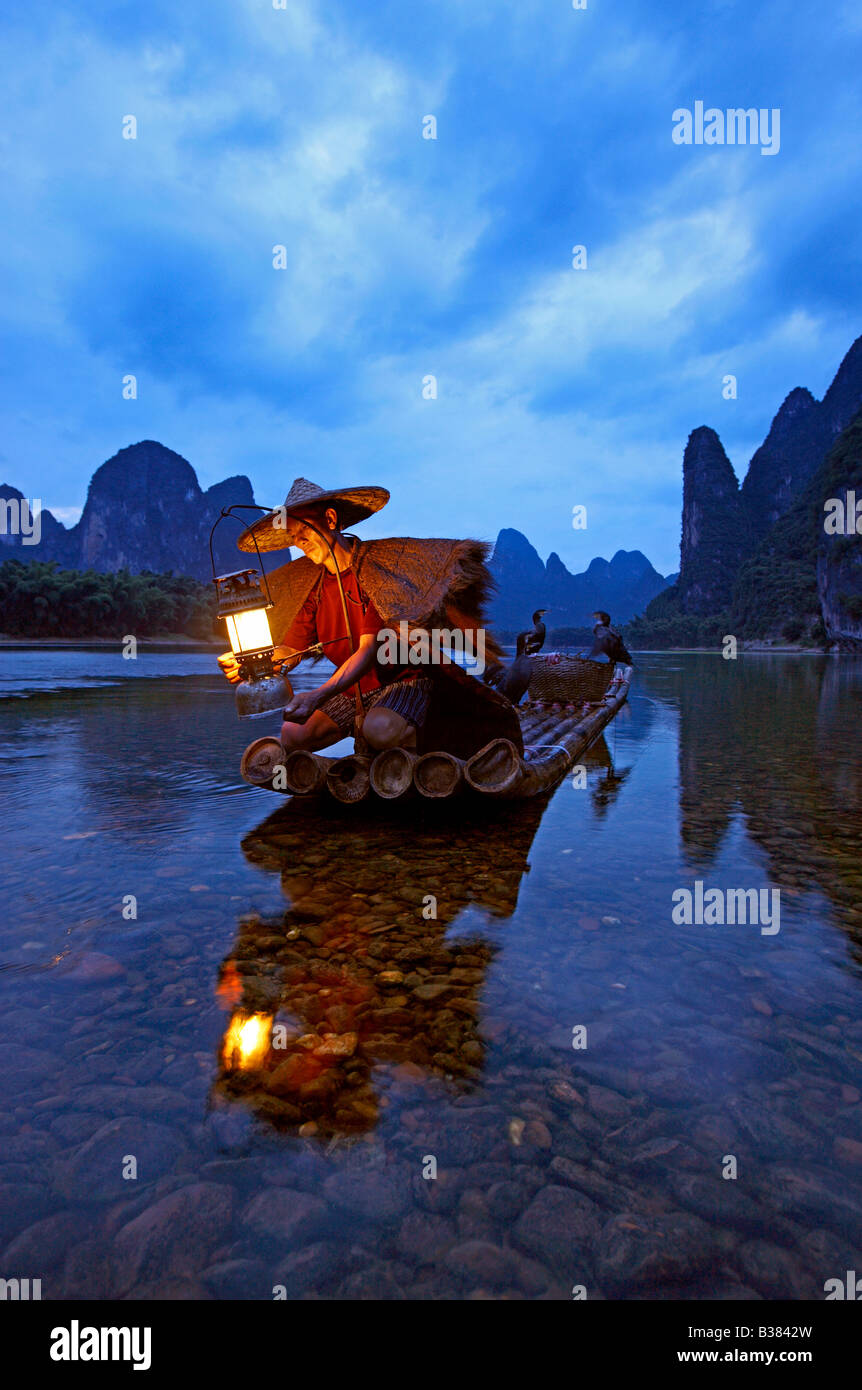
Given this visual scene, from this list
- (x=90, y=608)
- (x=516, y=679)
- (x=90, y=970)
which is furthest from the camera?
(x=90, y=608)

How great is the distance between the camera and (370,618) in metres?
4.10

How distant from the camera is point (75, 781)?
221 inches

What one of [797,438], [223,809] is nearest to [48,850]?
[223,809]

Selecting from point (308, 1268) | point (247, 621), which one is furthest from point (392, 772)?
point (308, 1268)

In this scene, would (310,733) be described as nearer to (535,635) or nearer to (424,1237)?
(424,1237)

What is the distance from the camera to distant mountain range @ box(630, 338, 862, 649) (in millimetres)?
60031

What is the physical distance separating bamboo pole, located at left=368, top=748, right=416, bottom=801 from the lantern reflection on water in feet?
6.44

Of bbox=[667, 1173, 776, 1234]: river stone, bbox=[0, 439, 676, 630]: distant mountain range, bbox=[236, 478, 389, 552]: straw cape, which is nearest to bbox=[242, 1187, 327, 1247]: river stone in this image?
bbox=[667, 1173, 776, 1234]: river stone

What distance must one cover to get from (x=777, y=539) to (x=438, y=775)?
102686mm

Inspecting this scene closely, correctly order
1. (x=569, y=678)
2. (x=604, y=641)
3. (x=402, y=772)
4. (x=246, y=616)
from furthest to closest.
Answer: (x=604, y=641) → (x=569, y=678) → (x=402, y=772) → (x=246, y=616)

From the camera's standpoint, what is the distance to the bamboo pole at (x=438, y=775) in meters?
3.88

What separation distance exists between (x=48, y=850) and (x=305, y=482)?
104 inches

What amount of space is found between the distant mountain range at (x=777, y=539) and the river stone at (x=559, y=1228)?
6046cm

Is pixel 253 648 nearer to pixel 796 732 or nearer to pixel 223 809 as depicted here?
pixel 223 809
